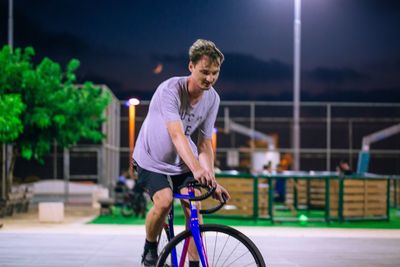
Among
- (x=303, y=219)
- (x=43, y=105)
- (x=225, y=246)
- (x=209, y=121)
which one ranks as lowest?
(x=303, y=219)

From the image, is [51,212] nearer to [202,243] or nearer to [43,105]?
[43,105]

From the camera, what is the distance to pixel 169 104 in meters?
5.30

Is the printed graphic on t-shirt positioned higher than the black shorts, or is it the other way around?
the printed graphic on t-shirt

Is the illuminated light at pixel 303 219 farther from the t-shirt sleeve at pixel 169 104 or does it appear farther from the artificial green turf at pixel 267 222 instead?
the t-shirt sleeve at pixel 169 104

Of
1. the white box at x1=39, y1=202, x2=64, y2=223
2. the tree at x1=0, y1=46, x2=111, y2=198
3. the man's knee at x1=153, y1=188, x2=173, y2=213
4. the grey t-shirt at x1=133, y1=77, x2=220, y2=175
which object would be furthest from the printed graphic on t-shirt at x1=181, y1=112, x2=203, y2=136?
the tree at x1=0, y1=46, x2=111, y2=198

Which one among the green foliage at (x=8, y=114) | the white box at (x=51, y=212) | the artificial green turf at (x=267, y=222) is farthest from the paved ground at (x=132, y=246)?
the green foliage at (x=8, y=114)

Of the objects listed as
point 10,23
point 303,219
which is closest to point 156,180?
point 303,219

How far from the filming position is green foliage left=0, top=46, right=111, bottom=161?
1977 centimetres

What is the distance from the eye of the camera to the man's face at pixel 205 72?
507 centimetres

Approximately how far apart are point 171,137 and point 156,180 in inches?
17.3

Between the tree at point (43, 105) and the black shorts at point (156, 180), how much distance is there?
12838 millimetres

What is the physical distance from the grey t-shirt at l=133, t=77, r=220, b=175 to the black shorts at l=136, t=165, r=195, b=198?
0.12ft

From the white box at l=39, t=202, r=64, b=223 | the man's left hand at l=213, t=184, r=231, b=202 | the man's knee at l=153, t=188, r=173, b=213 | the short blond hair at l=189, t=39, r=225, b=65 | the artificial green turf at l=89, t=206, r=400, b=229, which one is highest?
the short blond hair at l=189, t=39, r=225, b=65

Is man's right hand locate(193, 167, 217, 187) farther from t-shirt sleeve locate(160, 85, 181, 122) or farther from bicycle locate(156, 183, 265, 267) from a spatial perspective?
t-shirt sleeve locate(160, 85, 181, 122)
